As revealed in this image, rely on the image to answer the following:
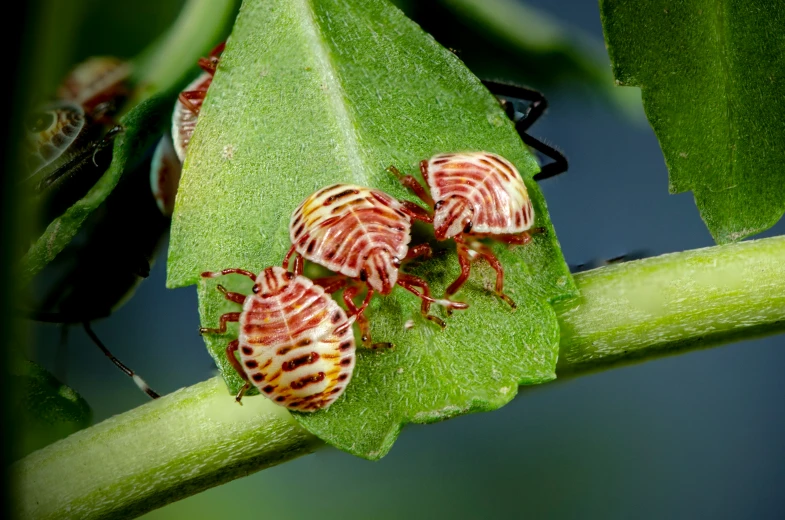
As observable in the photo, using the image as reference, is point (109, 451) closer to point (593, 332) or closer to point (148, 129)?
point (148, 129)

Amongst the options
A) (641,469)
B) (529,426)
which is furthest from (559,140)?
(641,469)

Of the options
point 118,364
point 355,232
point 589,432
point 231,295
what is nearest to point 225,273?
point 231,295

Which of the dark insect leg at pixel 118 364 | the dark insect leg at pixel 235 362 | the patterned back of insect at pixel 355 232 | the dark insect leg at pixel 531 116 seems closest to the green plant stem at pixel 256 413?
the dark insect leg at pixel 235 362

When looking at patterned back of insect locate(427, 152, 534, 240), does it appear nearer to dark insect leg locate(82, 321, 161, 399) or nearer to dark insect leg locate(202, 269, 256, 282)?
dark insect leg locate(202, 269, 256, 282)

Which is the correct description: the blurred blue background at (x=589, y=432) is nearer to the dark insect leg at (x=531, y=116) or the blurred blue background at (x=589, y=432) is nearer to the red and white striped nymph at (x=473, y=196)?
the dark insect leg at (x=531, y=116)

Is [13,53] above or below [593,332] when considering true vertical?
above

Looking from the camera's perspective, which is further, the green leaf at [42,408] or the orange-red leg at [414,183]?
the green leaf at [42,408]

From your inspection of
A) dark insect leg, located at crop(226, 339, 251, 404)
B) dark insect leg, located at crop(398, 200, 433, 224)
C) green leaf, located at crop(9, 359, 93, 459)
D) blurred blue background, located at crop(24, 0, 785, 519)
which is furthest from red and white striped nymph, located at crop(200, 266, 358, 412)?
blurred blue background, located at crop(24, 0, 785, 519)
